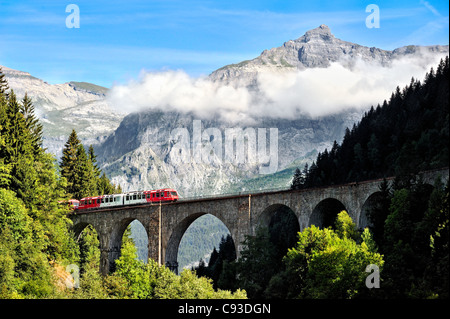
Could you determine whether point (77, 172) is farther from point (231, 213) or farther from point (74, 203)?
point (231, 213)

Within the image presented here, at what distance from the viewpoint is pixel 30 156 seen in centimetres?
8294

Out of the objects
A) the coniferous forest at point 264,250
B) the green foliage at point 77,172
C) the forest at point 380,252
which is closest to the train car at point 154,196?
the coniferous forest at point 264,250

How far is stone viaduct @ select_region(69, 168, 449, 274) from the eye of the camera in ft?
234

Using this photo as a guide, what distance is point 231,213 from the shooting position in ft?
271

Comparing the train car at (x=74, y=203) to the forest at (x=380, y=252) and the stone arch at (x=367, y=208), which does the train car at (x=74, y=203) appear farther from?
the stone arch at (x=367, y=208)

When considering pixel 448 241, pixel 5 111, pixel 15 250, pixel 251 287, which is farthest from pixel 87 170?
pixel 448 241

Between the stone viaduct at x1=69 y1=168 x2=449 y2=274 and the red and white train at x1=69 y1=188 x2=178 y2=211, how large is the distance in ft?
3.65

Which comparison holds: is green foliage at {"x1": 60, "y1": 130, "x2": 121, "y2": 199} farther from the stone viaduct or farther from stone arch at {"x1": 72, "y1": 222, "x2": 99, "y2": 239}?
the stone viaduct

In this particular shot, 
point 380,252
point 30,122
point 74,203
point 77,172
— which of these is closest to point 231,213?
point 380,252

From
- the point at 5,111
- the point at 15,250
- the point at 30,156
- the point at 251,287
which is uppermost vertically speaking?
the point at 5,111

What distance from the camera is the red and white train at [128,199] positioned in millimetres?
91562

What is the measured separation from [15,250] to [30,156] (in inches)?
718

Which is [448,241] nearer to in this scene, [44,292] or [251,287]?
[251,287]

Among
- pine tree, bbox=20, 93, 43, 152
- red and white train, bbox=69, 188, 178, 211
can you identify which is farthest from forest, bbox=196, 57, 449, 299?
pine tree, bbox=20, 93, 43, 152
